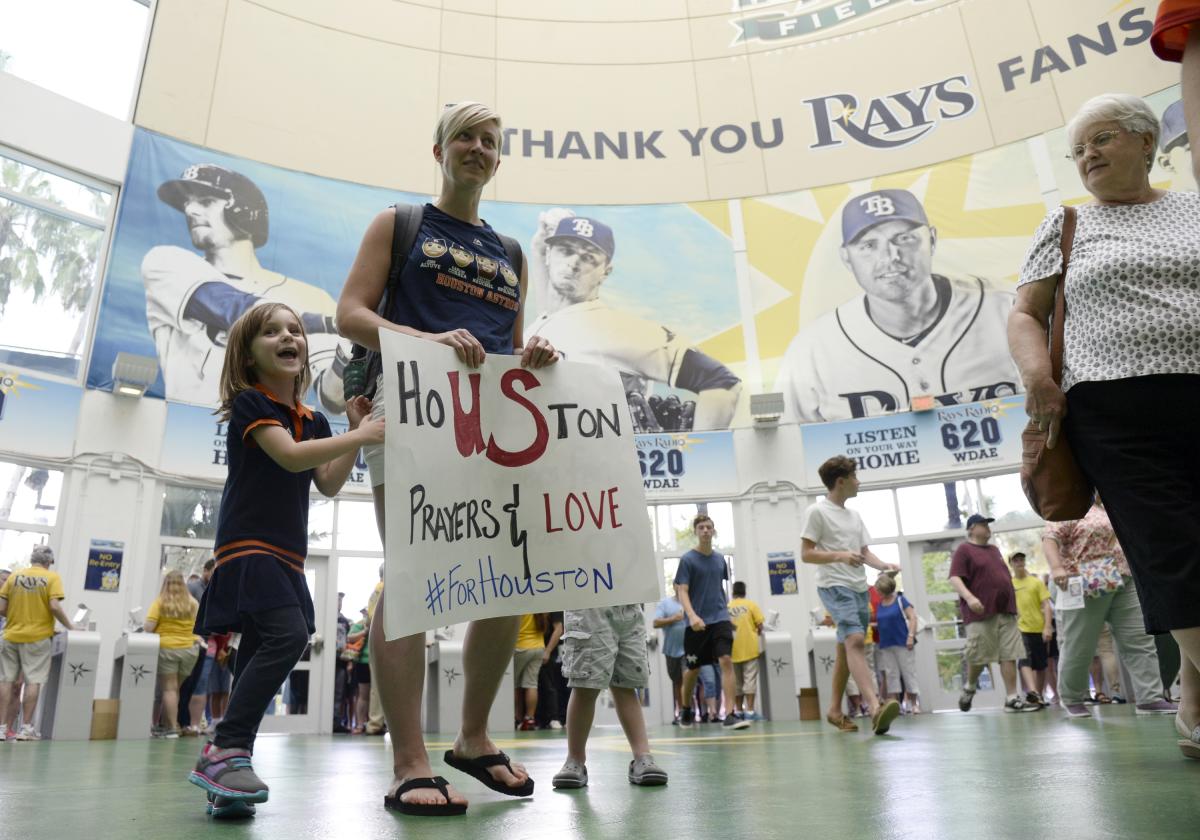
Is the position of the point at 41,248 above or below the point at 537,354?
above

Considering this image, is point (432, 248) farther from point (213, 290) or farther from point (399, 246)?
point (213, 290)

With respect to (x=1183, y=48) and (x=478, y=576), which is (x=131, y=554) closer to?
(x=478, y=576)

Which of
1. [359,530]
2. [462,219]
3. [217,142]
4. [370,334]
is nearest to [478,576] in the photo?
[370,334]

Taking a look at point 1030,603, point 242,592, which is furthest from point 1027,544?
point 242,592

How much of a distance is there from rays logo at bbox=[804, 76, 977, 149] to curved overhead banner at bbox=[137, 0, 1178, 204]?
28 mm

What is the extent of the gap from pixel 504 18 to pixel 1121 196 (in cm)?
1673

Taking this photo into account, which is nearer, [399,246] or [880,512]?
[399,246]

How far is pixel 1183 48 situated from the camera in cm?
194

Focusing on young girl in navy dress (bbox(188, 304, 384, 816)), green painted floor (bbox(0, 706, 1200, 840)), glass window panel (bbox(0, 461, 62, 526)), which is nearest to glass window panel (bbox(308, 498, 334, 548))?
glass window panel (bbox(0, 461, 62, 526))

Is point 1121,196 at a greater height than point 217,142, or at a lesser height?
lesser

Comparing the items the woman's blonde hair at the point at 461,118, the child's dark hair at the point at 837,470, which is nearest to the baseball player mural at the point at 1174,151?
the child's dark hair at the point at 837,470

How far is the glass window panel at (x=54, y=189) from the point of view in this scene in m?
12.6

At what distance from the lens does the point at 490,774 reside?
2.51m

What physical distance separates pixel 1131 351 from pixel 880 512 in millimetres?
13835
